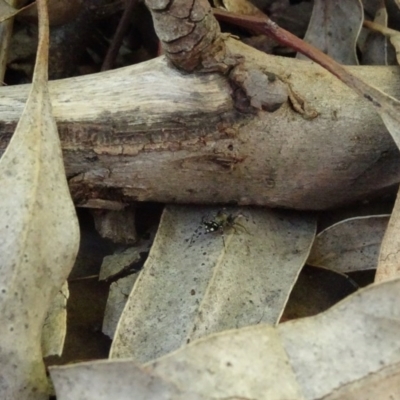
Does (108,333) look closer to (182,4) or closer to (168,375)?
(168,375)

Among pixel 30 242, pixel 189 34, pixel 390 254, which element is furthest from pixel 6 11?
pixel 390 254

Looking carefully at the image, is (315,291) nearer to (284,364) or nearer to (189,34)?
(284,364)

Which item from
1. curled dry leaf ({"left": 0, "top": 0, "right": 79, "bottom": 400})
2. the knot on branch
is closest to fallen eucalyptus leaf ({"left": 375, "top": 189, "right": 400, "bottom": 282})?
the knot on branch

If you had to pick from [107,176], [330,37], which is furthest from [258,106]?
[330,37]

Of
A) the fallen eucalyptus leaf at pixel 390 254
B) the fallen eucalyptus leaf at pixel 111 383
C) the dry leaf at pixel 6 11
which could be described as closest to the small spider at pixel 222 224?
the fallen eucalyptus leaf at pixel 390 254

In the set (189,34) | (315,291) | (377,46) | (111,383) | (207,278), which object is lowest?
(315,291)

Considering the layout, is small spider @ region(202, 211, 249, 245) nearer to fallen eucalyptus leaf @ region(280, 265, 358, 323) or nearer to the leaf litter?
fallen eucalyptus leaf @ region(280, 265, 358, 323)

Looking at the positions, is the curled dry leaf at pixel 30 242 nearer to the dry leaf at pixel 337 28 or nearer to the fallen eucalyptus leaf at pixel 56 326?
the fallen eucalyptus leaf at pixel 56 326
